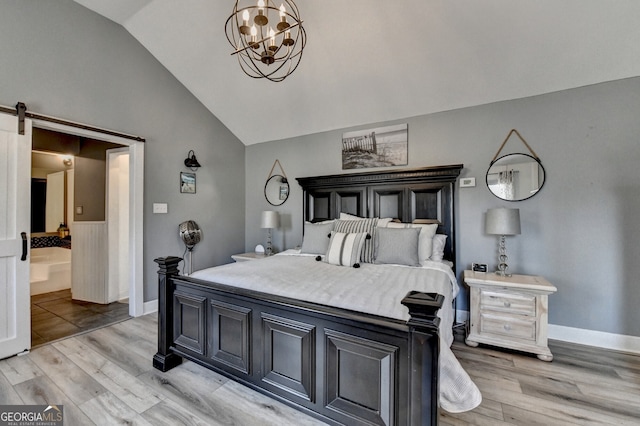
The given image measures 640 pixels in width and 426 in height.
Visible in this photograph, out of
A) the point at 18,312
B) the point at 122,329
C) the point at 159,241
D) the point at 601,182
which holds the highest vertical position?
the point at 601,182

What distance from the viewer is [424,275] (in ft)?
7.44

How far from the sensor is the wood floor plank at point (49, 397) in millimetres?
1626

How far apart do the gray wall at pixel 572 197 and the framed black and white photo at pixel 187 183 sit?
11.1ft

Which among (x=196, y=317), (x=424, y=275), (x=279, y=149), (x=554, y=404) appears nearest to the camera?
(x=554, y=404)

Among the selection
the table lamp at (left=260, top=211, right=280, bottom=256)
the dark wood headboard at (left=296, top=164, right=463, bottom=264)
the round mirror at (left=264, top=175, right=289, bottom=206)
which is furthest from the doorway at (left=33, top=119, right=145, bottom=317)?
the dark wood headboard at (left=296, top=164, right=463, bottom=264)

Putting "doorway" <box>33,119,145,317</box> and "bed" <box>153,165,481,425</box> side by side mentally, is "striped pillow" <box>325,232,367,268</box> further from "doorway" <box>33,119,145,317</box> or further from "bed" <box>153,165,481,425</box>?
"doorway" <box>33,119,145,317</box>

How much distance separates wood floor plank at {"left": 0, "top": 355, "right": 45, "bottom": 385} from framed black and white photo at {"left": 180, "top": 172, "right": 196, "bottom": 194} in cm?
229

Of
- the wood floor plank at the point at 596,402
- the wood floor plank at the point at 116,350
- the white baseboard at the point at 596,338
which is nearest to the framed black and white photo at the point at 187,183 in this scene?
the wood floor plank at the point at 116,350

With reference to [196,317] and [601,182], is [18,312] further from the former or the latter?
[601,182]

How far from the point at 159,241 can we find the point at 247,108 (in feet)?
7.43

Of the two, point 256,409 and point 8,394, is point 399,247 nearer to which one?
point 256,409

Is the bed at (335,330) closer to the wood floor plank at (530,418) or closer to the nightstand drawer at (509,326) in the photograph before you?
the wood floor plank at (530,418)

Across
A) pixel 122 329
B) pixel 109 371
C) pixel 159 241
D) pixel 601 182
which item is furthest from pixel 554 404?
pixel 159 241

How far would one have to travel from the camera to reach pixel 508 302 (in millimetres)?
2496
